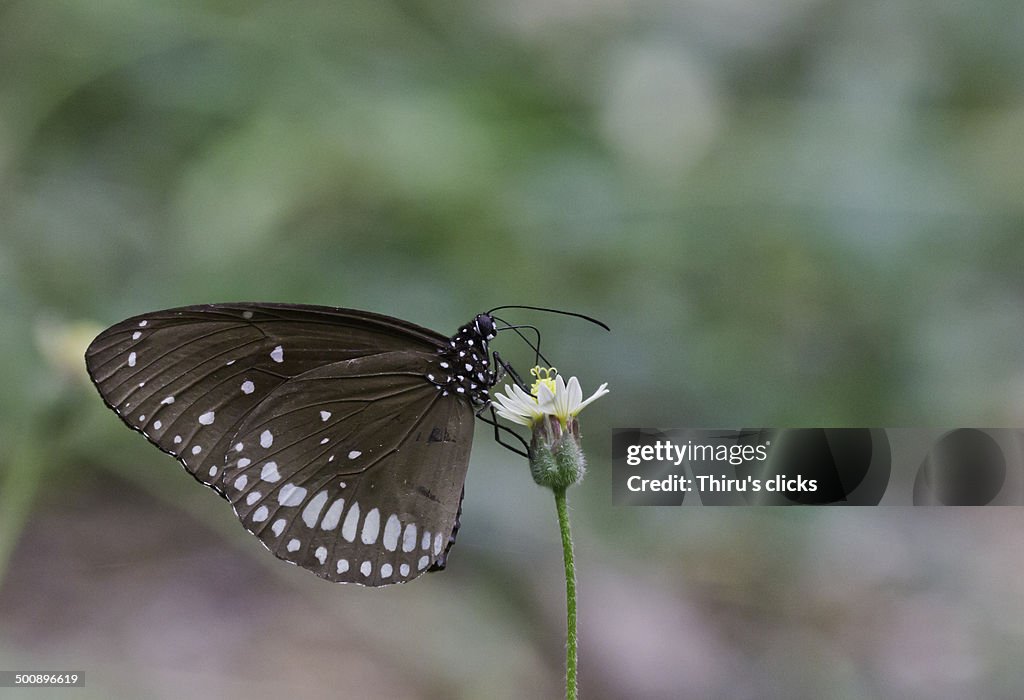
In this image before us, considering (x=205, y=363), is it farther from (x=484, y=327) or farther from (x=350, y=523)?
(x=484, y=327)

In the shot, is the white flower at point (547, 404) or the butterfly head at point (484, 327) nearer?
the white flower at point (547, 404)

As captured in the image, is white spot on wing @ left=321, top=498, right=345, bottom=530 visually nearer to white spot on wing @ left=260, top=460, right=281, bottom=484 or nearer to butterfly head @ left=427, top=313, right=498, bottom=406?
white spot on wing @ left=260, top=460, right=281, bottom=484

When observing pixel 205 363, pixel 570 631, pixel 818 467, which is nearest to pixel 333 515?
pixel 205 363

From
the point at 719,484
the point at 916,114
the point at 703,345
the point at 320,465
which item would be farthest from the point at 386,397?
the point at 916,114

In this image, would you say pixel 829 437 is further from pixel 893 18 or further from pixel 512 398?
pixel 893 18

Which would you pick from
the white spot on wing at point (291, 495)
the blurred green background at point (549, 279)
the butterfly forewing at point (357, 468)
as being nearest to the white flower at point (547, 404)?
the butterfly forewing at point (357, 468)

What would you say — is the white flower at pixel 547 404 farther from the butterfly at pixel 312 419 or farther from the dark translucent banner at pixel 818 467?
the dark translucent banner at pixel 818 467
